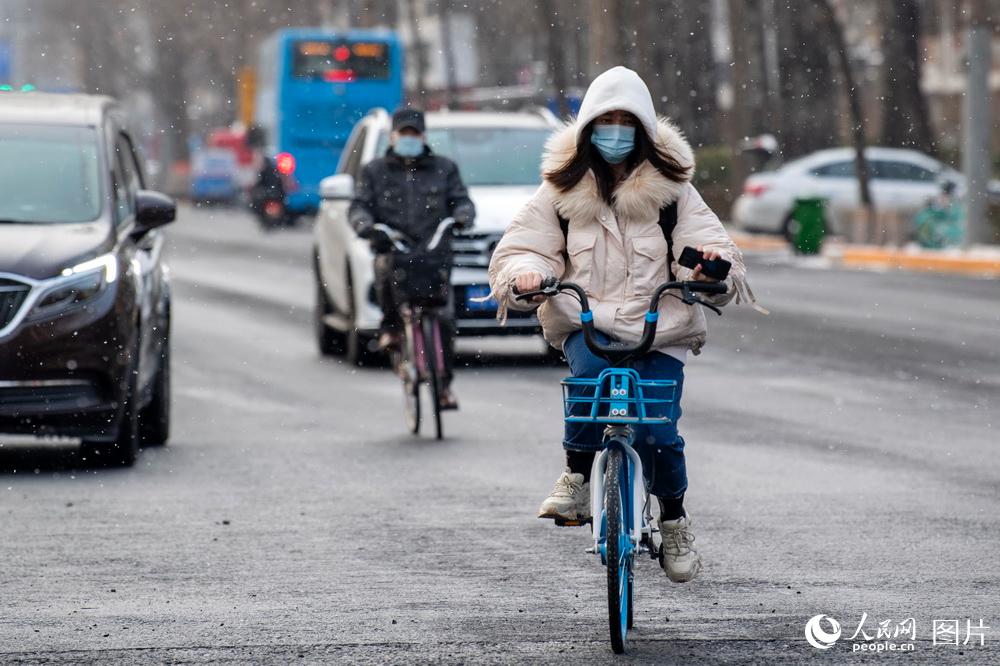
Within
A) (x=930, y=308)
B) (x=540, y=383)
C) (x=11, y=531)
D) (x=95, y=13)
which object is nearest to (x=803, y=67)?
(x=930, y=308)

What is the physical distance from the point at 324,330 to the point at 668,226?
1141cm

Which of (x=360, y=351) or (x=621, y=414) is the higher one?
(x=621, y=414)

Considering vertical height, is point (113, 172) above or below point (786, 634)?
above

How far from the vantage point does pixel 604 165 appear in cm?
690

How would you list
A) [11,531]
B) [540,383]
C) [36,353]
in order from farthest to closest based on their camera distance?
[540,383] → [36,353] → [11,531]

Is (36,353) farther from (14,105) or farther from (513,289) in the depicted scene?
(513,289)

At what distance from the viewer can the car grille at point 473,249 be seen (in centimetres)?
1644

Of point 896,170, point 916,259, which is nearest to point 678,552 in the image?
point 916,259

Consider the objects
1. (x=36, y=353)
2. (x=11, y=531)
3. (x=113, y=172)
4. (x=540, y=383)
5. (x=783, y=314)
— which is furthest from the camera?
(x=783, y=314)

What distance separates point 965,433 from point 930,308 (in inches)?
411

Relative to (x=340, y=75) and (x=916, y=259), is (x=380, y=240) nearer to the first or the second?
(x=916, y=259)

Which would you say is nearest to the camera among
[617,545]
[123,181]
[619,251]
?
[617,545]

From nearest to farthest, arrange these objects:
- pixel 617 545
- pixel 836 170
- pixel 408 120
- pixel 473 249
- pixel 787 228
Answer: pixel 617 545 < pixel 408 120 < pixel 473 249 < pixel 787 228 < pixel 836 170

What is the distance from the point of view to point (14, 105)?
39.6 feet
